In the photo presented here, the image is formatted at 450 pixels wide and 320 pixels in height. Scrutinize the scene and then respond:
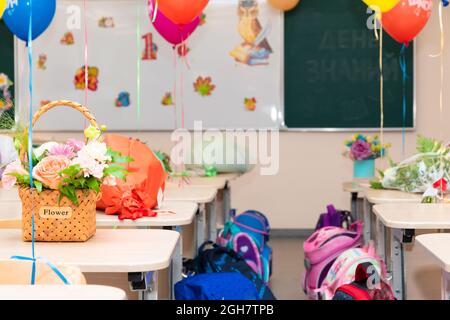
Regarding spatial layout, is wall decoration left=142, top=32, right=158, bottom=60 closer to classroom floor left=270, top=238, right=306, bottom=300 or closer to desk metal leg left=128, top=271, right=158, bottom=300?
Answer: classroom floor left=270, top=238, right=306, bottom=300

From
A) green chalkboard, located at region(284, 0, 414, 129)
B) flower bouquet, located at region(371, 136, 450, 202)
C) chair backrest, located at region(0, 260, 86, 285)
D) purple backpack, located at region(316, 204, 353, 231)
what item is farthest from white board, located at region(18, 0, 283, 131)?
chair backrest, located at region(0, 260, 86, 285)

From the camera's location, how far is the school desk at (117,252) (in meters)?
1.53

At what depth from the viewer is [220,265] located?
296 centimetres

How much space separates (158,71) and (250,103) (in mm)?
843

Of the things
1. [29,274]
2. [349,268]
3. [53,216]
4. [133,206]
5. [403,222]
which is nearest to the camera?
[29,274]

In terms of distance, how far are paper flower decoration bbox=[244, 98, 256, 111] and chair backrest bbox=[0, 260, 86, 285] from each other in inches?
176

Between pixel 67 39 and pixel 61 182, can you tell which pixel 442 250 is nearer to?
pixel 61 182

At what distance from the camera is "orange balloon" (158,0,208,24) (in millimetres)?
3531

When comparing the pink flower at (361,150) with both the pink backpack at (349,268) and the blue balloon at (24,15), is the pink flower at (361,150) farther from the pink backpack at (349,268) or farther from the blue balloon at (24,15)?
the blue balloon at (24,15)

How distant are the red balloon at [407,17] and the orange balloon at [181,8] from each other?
1.08 m

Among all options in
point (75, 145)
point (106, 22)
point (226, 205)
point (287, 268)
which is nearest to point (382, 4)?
point (226, 205)

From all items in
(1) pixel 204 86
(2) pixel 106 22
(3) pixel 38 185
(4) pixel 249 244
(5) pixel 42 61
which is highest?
(2) pixel 106 22

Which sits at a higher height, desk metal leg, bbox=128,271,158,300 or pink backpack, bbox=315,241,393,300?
desk metal leg, bbox=128,271,158,300

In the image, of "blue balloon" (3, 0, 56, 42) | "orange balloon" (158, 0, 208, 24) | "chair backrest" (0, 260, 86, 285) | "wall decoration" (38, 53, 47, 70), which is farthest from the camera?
"wall decoration" (38, 53, 47, 70)
